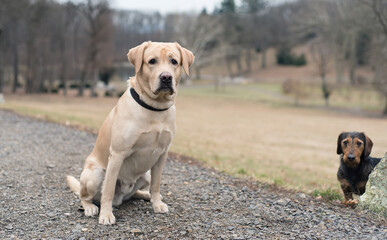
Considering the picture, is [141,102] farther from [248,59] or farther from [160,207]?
[248,59]

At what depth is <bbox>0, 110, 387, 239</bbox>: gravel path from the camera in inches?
169

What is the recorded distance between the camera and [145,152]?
14.8 feet

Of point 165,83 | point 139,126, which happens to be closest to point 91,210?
point 139,126

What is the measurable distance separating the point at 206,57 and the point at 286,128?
45.7 metres

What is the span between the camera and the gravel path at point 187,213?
429cm

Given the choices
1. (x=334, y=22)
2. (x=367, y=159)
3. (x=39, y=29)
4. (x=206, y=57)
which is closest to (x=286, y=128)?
(x=367, y=159)

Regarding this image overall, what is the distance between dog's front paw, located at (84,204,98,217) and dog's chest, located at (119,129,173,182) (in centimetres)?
51

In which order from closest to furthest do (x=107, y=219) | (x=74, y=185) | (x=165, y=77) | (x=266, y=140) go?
1. (x=165, y=77)
2. (x=107, y=219)
3. (x=74, y=185)
4. (x=266, y=140)

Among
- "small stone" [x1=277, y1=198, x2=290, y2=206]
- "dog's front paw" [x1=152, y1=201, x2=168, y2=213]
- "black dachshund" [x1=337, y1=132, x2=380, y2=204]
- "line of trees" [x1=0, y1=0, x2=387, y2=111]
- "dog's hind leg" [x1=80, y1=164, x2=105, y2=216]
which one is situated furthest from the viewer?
"line of trees" [x1=0, y1=0, x2=387, y2=111]

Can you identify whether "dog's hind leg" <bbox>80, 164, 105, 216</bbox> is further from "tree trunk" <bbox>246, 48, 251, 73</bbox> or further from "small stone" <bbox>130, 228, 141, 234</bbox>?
"tree trunk" <bbox>246, 48, 251, 73</bbox>

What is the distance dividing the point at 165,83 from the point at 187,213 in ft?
5.80

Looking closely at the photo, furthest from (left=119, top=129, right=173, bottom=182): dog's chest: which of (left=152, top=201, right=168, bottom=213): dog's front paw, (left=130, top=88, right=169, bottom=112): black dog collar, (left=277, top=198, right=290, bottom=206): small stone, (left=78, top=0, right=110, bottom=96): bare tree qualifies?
(left=78, top=0, right=110, bottom=96): bare tree

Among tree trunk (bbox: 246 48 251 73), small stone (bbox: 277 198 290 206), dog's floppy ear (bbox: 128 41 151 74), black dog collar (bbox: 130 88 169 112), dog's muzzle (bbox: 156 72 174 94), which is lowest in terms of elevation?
small stone (bbox: 277 198 290 206)

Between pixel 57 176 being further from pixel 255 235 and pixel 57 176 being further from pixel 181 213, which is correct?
pixel 255 235
